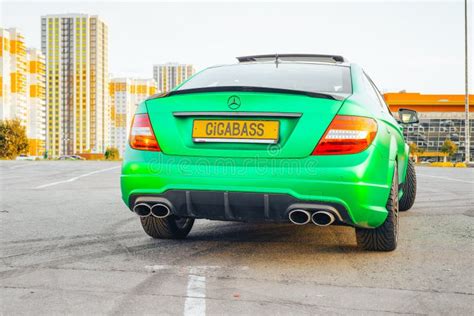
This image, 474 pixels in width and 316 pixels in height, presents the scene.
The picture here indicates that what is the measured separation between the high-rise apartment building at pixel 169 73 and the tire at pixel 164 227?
160 m

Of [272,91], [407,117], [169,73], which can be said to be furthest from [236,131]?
[169,73]

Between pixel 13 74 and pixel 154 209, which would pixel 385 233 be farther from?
pixel 13 74

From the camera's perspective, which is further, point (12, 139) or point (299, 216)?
point (12, 139)

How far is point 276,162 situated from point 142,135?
3.26 feet

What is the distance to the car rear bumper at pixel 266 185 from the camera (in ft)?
11.8

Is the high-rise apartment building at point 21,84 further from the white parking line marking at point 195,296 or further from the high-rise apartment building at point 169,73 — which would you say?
the white parking line marking at point 195,296

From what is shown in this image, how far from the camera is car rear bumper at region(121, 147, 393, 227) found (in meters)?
3.58

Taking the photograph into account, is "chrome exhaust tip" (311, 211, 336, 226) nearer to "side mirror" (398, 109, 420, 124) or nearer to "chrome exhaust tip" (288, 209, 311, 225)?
"chrome exhaust tip" (288, 209, 311, 225)

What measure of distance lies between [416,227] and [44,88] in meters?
145

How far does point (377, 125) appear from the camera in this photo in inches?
151

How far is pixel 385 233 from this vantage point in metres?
4.19

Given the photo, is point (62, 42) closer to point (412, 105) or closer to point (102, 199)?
point (412, 105)

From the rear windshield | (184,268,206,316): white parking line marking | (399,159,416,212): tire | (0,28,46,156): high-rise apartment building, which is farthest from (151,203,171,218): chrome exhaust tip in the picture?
(0,28,46,156): high-rise apartment building

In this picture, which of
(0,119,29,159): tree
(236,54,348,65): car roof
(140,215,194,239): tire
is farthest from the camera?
(0,119,29,159): tree
